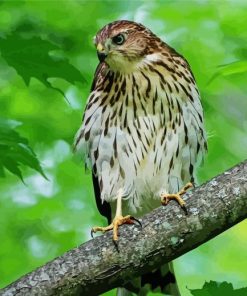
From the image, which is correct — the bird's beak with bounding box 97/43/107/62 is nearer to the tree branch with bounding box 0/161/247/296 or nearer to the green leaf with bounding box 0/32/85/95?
the green leaf with bounding box 0/32/85/95

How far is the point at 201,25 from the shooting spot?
22.9 feet

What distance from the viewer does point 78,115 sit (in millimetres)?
6711

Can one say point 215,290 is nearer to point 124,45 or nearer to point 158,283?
point 158,283

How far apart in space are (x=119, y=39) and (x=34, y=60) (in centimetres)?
70

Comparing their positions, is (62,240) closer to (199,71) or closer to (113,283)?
(199,71)

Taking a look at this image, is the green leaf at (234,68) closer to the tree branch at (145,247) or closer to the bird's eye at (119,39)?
the tree branch at (145,247)

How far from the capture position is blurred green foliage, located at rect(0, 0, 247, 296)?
6.61 m

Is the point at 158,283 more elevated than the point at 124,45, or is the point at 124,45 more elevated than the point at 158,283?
the point at 124,45

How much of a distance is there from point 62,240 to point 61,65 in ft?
10.2

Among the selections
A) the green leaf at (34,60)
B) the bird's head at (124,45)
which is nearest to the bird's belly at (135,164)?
the bird's head at (124,45)

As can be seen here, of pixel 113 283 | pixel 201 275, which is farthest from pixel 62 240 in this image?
pixel 113 283

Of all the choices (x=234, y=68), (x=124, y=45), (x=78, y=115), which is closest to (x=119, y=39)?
(x=124, y=45)

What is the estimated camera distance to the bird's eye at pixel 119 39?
4.37m

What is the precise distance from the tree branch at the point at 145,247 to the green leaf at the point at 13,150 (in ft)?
2.19
